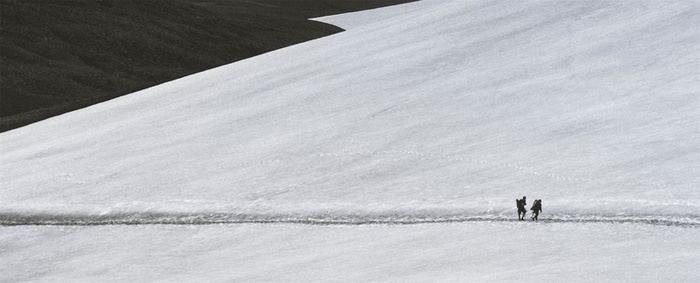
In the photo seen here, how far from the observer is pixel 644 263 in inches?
792

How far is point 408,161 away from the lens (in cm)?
3033

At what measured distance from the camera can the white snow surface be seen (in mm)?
22812

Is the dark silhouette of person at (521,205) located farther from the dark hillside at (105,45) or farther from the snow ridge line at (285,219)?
the dark hillside at (105,45)

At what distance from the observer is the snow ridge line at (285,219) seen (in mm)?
23234

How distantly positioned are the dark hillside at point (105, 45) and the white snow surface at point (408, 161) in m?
14.6

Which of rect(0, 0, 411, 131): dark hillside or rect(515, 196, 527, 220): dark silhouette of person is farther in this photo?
rect(0, 0, 411, 131): dark hillside

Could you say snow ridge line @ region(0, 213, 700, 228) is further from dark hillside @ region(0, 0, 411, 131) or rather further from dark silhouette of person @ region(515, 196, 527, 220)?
dark hillside @ region(0, 0, 411, 131)

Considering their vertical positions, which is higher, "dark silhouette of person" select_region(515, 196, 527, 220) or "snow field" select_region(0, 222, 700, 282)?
"dark silhouette of person" select_region(515, 196, 527, 220)

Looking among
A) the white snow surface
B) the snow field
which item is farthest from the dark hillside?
the snow field

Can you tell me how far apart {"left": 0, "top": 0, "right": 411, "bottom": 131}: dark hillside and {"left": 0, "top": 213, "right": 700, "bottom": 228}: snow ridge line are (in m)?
23.1

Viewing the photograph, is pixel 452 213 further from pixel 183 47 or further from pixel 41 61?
pixel 183 47

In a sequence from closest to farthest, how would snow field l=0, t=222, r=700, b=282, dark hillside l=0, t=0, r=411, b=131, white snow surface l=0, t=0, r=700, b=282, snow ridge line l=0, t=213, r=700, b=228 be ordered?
snow field l=0, t=222, r=700, b=282, white snow surface l=0, t=0, r=700, b=282, snow ridge line l=0, t=213, r=700, b=228, dark hillside l=0, t=0, r=411, b=131

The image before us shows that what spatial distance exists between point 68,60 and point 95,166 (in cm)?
3937

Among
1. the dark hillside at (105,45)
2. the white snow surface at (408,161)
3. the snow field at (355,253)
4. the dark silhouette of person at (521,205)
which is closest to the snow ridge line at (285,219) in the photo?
the white snow surface at (408,161)
